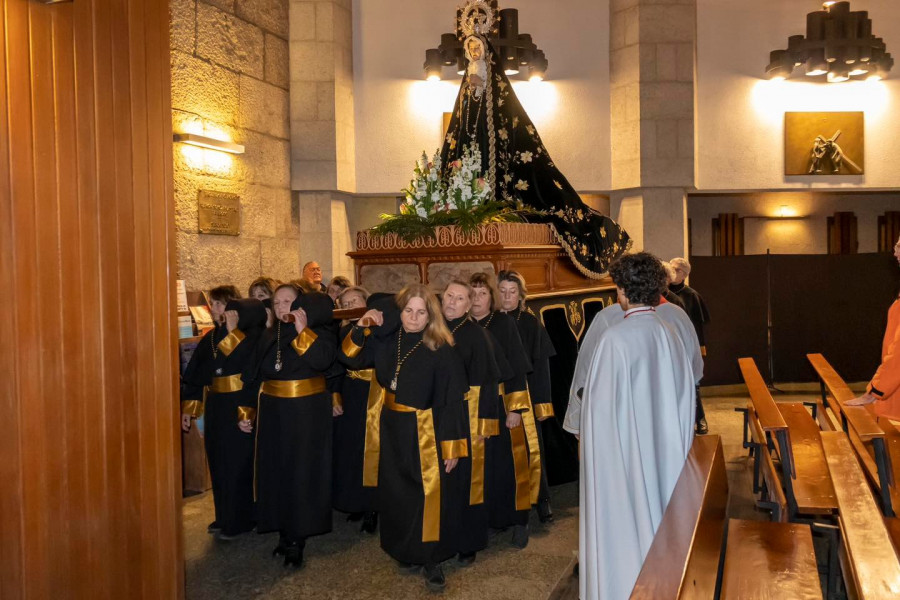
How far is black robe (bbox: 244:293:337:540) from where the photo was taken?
178 inches

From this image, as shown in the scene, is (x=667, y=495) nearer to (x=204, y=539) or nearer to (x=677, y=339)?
(x=677, y=339)

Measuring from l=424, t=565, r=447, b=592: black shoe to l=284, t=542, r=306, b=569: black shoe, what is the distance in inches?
30.7

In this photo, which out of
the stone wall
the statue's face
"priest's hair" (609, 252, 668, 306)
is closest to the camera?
"priest's hair" (609, 252, 668, 306)

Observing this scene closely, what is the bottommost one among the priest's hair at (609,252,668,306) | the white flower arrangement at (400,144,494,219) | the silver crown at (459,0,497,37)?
the priest's hair at (609,252,668,306)

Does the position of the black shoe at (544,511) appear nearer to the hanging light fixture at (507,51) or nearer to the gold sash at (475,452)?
the gold sash at (475,452)

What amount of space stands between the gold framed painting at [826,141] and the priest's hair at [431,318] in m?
8.10

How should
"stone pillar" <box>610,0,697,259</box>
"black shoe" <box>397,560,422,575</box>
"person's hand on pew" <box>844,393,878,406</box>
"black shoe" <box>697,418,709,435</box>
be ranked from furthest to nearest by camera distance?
1. "stone pillar" <box>610,0,697,259</box>
2. "black shoe" <box>697,418,709,435</box>
3. "person's hand on pew" <box>844,393,878,406</box>
4. "black shoe" <box>397,560,422,575</box>

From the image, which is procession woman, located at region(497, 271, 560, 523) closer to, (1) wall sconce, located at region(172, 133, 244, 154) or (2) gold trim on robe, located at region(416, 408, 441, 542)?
(2) gold trim on robe, located at region(416, 408, 441, 542)

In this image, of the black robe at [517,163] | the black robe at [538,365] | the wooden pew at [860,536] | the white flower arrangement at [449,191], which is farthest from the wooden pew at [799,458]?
the white flower arrangement at [449,191]

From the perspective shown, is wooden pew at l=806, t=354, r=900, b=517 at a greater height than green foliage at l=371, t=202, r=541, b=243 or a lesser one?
lesser

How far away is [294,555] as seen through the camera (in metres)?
4.48

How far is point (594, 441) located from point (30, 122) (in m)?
2.44

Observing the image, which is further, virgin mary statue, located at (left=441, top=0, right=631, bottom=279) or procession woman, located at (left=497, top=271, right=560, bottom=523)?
virgin mary statue, located at (left=441, top=0, right=631, bottom=279)

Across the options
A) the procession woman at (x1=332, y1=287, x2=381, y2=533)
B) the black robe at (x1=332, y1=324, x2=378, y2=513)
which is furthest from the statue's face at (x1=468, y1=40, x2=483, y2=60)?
the black robe at (x1=332, y1=324, x2=378, y2=513)
